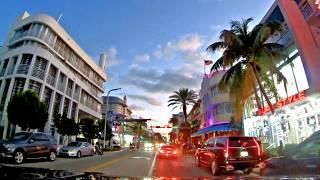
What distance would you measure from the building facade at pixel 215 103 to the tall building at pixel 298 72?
1886 cm

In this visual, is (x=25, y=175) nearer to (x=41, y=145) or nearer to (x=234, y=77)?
(x=41, y=145)

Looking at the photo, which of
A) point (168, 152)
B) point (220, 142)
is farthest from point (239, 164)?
point (168, 152)

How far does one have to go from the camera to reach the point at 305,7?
79.1 feet

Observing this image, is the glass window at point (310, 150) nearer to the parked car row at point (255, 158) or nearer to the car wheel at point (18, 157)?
the parked car row at point (255, 158)

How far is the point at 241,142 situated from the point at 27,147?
514 inches

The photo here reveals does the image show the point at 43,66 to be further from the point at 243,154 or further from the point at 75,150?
the point at 243,154

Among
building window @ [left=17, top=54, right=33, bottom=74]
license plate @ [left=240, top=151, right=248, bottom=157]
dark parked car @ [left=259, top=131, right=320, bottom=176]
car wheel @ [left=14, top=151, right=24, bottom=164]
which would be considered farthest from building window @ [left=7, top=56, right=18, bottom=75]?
dark parked car @ [left=259, top=131, right=320, bottom=176]

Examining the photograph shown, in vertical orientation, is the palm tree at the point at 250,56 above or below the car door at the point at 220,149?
above

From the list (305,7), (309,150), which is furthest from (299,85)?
(309,150)

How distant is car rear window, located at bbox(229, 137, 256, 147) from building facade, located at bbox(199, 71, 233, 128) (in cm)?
2874

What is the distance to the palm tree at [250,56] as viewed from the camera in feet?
A: 79.2

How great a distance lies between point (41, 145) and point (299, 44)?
18.4 meters

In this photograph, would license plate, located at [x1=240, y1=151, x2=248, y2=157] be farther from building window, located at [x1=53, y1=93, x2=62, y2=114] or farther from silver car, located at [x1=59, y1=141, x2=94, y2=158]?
building window, located at [x1=53, y1=93, x2=62, y2=114]

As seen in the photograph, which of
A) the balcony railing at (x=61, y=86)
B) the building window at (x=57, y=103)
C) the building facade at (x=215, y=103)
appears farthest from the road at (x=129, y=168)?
the building facade at (x=215, y=103)
